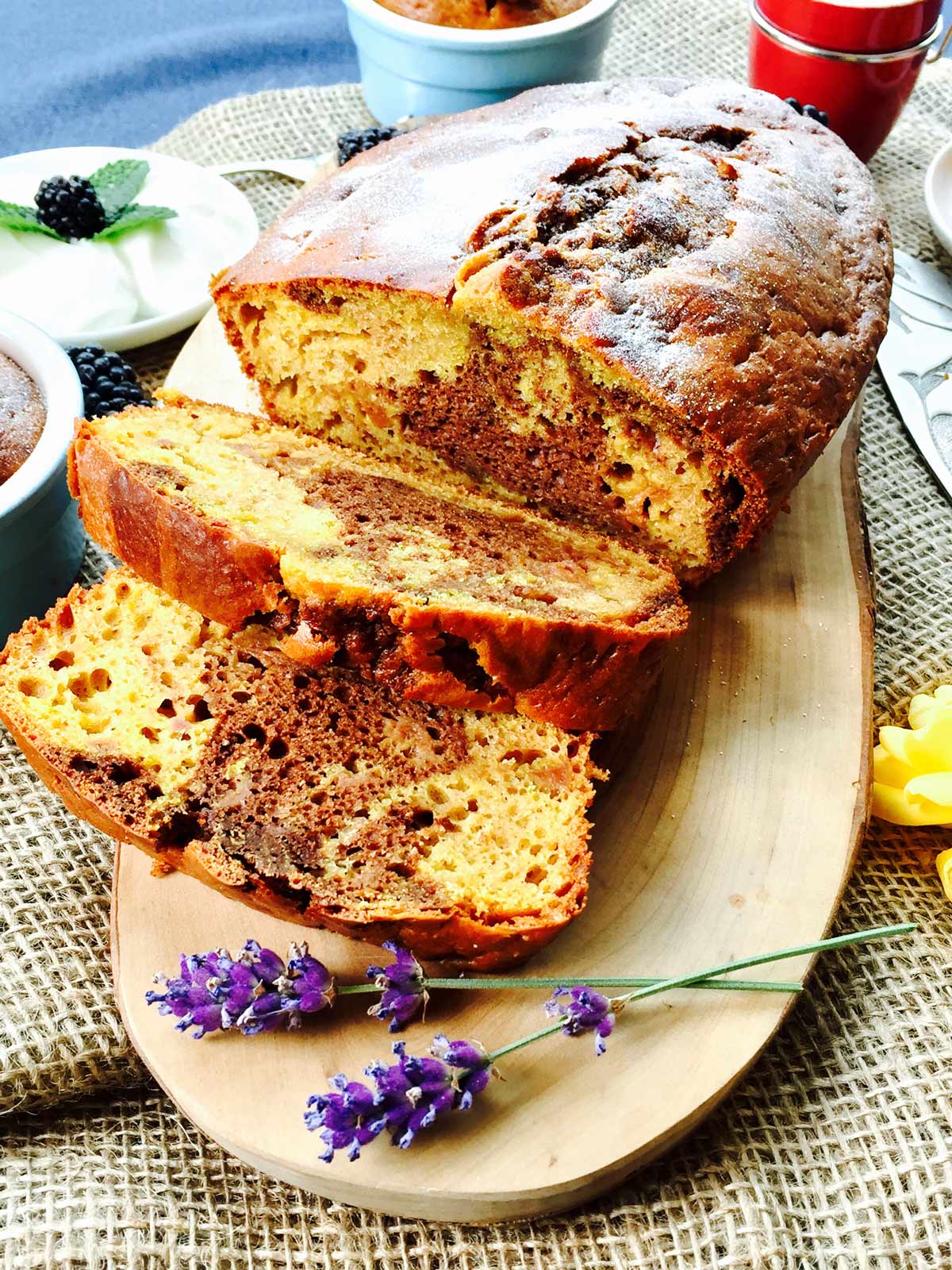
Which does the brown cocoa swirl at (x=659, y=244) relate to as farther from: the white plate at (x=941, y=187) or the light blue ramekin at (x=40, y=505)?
the white plate at (x=941, y=187)

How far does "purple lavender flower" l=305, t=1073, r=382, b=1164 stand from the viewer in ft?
5.79

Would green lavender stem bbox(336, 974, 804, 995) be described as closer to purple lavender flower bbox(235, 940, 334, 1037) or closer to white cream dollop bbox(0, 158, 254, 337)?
purple lavender flower bbox(235, 940, 334, 1037)

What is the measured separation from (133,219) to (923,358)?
7.40 ft

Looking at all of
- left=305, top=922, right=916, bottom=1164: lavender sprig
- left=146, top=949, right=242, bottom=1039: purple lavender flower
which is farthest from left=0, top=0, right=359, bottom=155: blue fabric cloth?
left=305, top=922, right=916, bottom=1164: lavender sprig

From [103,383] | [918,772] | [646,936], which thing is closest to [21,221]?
[103,383]

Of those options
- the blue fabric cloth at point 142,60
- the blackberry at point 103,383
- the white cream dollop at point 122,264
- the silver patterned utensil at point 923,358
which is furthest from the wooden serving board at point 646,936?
the blue fabric cloth at point 142,60

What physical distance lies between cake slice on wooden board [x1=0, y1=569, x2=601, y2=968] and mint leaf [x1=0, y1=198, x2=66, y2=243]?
140 centimetres

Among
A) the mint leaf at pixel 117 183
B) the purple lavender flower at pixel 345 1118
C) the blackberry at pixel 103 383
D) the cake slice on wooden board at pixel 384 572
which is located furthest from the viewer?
the mint leaf at pixel 117 183

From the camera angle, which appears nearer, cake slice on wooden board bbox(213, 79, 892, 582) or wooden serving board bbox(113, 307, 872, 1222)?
wooden serving board bbox(113, 307, 872, 1222)

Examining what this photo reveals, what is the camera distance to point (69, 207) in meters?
3.34

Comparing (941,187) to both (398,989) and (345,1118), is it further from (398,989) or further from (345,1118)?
(345,1118)

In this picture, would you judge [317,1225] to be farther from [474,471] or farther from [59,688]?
[474,471]

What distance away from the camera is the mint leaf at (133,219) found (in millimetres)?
3408

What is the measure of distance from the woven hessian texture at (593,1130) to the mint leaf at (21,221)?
157 cm
